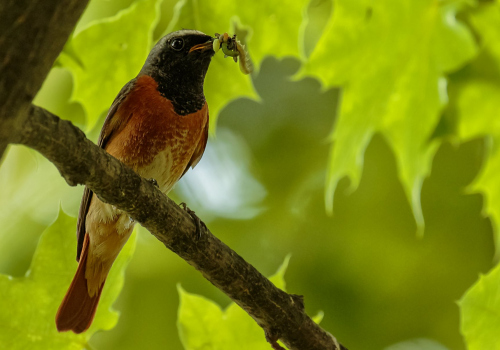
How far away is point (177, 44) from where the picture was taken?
3.48 m

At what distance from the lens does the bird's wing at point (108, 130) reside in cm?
313

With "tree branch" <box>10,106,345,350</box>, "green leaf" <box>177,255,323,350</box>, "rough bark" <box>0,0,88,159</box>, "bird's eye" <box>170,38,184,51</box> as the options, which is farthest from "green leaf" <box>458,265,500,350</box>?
"bird's eye" <box>170,38,184,51</box>

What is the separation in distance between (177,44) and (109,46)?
2.60 ft

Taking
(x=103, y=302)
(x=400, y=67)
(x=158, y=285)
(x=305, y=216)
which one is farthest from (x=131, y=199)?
(x=305, y=216)

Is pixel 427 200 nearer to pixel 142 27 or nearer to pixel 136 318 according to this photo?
pixel 136 318

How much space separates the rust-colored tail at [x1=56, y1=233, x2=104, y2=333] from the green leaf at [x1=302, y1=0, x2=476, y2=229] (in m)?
1.29

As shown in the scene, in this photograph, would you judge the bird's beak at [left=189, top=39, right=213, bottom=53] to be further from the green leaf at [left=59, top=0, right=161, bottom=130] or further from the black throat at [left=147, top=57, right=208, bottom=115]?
the green leaf at [left=59, top=0, right=161, bottom=130]

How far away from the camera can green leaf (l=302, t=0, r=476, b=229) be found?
2.85m

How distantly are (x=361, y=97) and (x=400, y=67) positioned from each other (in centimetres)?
26

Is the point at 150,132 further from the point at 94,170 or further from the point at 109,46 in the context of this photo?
the point at 94,170

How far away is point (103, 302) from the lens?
2.69m

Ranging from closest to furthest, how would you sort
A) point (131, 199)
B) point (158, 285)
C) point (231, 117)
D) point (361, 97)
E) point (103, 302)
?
point (131, 199), point (103, 302), point (361, 97), point (158, 285), point (231, 117)

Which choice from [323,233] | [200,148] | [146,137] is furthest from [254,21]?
[323,233]

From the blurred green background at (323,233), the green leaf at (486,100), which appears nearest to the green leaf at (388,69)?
the green leaf at (486,100)
